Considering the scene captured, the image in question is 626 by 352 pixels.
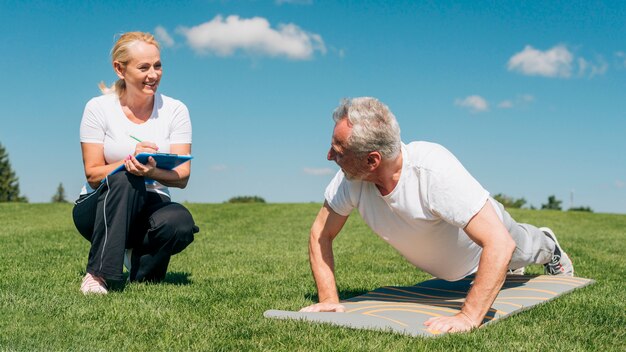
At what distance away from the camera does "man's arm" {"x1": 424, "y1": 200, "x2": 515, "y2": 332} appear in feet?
12.0

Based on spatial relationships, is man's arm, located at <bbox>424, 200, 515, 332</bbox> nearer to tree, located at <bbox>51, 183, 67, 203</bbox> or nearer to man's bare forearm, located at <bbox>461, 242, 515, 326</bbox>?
man's bare forearm, located at <bbox>461, 242, 515, 326</bbox>

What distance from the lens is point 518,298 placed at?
15.3ft

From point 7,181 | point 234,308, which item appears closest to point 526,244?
point 234,308

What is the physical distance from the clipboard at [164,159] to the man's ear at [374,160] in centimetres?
167

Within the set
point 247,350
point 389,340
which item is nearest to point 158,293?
point 247,350

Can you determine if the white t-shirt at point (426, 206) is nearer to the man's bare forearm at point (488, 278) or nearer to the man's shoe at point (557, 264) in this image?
the man's bare forearm at point (488, 278)

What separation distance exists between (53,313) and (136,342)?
3.27 ft

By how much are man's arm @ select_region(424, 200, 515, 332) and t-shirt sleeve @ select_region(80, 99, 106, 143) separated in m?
3.09

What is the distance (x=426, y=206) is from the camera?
12.9 ft

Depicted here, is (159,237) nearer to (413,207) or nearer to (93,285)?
(93,285)

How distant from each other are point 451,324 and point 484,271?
14.1 inches

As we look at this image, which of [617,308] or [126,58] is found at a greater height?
[126,58]

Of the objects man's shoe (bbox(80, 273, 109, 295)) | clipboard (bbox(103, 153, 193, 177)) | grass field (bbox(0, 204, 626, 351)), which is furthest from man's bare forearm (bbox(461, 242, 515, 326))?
man's shoe (bbox(80, 273, 109, 295))

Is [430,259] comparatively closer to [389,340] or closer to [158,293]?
[389,340]
